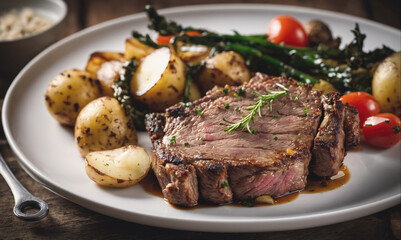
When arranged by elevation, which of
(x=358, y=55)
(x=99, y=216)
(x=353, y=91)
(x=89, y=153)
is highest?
(x=358, y=55)

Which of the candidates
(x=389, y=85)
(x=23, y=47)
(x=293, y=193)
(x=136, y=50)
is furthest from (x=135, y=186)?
(x=23, y=47)

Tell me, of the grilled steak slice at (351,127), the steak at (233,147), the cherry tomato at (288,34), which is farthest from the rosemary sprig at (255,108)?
the cherry tomato at (288,34)

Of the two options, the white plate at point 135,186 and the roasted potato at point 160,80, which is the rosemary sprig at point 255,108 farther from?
the roasted potato at point 160,80

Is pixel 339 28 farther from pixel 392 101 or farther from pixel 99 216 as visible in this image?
pixel 99 216

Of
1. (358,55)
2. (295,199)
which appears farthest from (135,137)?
(358,55)

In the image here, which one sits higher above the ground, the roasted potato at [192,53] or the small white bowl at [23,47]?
the roasted potato at [192,53]

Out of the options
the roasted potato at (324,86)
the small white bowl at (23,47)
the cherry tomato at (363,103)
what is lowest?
the small white bowl at (23,47)
